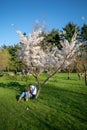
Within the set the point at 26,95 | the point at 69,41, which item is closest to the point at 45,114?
the point at 26,95

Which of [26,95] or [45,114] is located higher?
[26,95]

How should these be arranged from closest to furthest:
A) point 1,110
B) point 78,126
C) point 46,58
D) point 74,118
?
1. point 78,126
2. point 74,118
3. point 1,110
4. point 46,58

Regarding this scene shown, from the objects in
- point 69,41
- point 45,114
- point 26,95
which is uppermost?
point 69,41

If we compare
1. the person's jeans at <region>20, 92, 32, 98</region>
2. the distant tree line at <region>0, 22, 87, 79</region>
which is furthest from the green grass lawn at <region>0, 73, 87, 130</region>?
the distant tree line at <region>0, 22, 87, 79</region>

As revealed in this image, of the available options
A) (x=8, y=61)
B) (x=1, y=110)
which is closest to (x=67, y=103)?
(x=1, y=110)

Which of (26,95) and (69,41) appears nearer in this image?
(26,95)

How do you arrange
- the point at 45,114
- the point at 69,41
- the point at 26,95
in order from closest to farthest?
the point at 45,114, the point at 26,95, the point at 69,41

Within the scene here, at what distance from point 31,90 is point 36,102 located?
1471mm

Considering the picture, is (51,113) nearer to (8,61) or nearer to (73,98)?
(73,98)

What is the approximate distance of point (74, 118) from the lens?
449 inches

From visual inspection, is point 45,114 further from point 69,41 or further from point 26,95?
point 69,41

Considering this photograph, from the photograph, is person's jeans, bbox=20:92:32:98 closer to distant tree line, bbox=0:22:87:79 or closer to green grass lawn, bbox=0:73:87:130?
green grass lawn, bbox=0:73:87:130

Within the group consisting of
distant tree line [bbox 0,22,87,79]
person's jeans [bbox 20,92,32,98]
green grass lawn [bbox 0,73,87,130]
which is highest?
distant tree line [bbox 0,22,87,79]

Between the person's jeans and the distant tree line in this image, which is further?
the distant tree line
